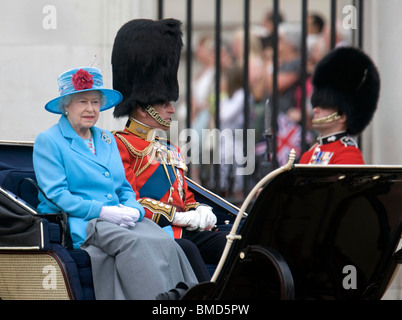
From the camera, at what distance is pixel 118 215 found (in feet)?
13.3

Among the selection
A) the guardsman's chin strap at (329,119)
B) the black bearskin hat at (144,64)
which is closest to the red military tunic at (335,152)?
the guardsman's chin strap at (329,119)

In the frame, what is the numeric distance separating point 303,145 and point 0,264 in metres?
3.73

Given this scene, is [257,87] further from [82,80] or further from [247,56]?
[82,80]

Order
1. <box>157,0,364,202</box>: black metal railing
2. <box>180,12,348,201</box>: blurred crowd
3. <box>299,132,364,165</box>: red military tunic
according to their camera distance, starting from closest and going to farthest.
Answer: <box>299,132,364,165</box>: red military tunic, <box>157,0,364,202</box>: black metal railing, <box>180,12,348,201</box>: blurred crowd

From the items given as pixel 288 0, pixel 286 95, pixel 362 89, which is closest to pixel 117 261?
pixel 362 89

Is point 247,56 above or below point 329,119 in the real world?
above

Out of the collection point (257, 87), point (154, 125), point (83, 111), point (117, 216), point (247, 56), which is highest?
point (247, 56)

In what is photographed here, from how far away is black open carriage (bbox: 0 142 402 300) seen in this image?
3.70 meters

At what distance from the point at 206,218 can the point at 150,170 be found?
39 cm

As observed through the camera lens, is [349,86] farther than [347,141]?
Yes

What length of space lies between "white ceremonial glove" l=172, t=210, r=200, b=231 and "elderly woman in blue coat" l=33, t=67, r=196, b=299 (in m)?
0.25

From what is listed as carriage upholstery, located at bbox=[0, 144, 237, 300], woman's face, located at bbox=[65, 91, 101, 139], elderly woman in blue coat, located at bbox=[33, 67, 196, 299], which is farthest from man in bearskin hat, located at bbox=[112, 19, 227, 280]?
Result: carriage upholstery, located at bbox=[0, 144, 237, 300]

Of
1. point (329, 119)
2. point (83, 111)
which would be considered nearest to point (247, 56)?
point (329, 119)

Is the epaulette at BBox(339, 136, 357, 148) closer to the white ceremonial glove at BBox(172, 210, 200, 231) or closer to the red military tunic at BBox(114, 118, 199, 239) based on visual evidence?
the red military tunic at BBox(114, 118, 199, 239)
